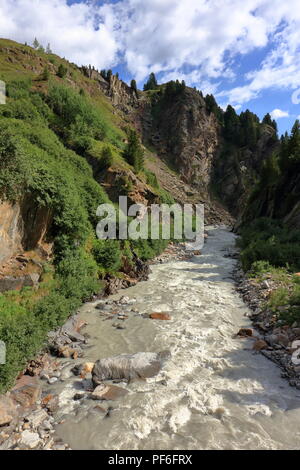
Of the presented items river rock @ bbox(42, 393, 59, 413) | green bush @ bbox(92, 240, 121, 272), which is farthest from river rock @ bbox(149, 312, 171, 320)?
river rock @ bbox(42, 393, 59, 413)

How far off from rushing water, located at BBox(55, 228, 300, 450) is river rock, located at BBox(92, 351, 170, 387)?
13.1 inches

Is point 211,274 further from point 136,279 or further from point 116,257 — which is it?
point 116,257

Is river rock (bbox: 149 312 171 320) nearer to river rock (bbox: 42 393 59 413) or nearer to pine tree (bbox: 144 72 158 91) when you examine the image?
river rock (bbox: 42 393 59 413)

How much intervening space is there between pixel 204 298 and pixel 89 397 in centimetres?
961

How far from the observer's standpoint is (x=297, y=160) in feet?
112

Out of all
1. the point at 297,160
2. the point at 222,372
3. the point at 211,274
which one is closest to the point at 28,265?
the point at 222,372

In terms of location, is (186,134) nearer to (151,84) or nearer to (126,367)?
(151,84)

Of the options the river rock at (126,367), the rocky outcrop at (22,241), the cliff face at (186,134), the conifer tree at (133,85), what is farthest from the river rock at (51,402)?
the conifer tree at (133,85)

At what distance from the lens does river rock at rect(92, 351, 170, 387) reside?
8.71m

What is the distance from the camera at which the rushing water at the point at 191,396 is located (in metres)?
6.51

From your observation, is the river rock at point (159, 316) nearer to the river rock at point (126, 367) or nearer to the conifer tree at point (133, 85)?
the river rock at point (126, 367)

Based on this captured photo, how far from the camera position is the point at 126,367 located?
8.95 metres

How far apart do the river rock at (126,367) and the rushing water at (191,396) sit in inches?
13.1
